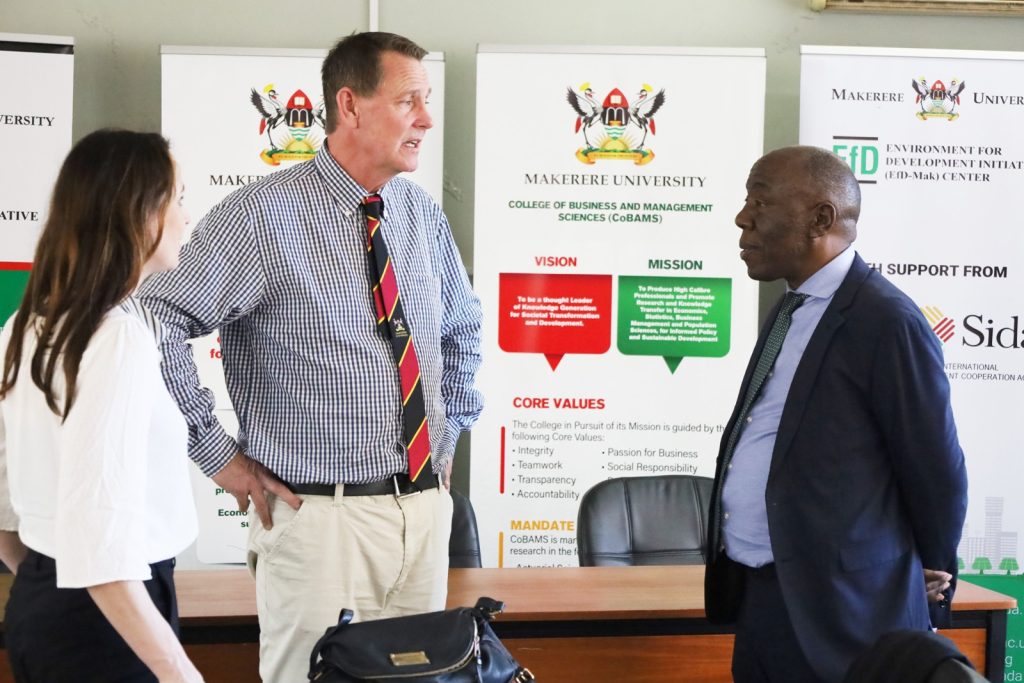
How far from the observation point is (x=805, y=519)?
7.16ft

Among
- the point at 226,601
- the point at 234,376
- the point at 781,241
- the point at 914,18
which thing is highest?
the point at 914,18

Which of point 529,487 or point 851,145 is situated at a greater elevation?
point 851,145

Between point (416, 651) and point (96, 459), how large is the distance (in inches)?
27.3

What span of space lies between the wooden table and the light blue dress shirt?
374mm

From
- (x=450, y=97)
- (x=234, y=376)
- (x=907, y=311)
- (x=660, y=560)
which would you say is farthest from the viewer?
(x=450, y=97)

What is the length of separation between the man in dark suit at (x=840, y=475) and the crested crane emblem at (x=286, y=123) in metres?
2.64

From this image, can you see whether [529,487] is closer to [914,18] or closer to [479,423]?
[479,423]

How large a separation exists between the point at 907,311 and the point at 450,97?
10.1ft

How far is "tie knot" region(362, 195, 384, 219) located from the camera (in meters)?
2.36

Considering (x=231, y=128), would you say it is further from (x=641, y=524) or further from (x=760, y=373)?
(x=760, y=373)

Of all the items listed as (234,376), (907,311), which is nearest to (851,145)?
(907,311)

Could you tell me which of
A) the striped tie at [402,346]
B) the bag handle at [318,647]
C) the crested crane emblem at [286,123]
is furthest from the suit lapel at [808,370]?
the crested crane emblem at [286,123]

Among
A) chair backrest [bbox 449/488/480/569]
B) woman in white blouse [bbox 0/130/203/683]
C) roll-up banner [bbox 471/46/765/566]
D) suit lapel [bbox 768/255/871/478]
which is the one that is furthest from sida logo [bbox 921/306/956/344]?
woman in white blouse [bbox 0/130/203/683]

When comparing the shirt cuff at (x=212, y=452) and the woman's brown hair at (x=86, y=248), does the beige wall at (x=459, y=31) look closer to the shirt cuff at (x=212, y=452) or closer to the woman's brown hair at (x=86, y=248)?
the shirt cuff at (x=212, y=452)
